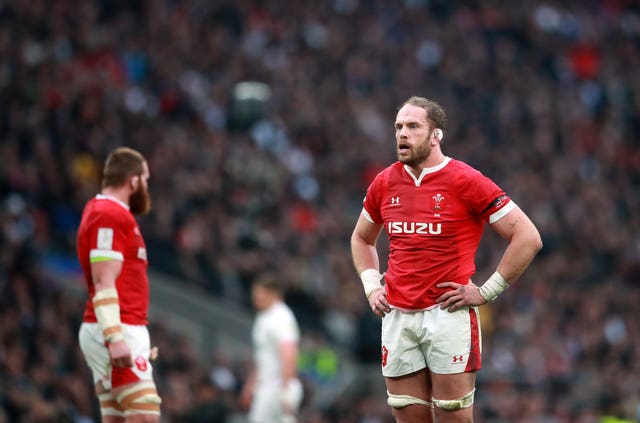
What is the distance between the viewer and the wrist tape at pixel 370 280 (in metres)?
6.93

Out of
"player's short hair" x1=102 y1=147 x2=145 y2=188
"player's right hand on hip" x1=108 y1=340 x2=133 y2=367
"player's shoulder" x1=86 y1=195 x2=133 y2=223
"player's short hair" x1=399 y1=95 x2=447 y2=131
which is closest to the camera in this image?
"player's short hair" x1=399 y1=95 x2=447 y2=131

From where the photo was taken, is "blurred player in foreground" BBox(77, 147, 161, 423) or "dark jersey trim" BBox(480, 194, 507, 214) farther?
"blurred player in foreground" BBox(77, 147, 161, 423)

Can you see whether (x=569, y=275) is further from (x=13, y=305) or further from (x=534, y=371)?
(x=13, y=305)

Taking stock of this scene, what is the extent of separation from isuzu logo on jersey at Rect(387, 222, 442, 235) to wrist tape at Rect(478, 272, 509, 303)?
416 mm

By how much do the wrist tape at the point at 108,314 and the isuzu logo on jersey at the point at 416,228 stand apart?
1.83m

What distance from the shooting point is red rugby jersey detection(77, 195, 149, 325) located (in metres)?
7.18

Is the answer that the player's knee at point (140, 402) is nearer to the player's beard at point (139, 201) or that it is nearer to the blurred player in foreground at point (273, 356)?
the player's beard at point (139, 201)

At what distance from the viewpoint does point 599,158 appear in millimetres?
24000

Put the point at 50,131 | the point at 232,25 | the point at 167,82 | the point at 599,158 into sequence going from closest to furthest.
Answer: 1. the point at 50,131
2. the point at 167,82
3. the point at 232,25
4. the point at 599,158

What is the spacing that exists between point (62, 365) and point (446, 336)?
7.96 metres

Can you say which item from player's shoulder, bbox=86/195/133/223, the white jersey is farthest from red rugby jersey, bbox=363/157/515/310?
the white jersey

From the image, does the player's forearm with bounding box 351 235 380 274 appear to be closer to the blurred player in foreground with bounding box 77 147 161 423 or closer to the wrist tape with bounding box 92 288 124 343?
the blurred player in foreground with bounding box 77 147 161 423

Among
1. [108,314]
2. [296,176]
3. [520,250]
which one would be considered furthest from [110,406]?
[296,176]

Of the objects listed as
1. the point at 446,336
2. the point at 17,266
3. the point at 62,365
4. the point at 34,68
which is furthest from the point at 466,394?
the point at 34,68
